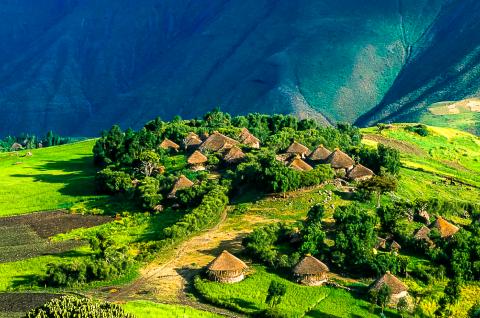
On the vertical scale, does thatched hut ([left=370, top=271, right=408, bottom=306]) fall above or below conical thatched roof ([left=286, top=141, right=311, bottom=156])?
below

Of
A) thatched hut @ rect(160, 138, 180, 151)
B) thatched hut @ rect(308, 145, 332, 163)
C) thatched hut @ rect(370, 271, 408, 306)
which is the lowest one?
thatched hut @ rect(370, 271, 408, 306)

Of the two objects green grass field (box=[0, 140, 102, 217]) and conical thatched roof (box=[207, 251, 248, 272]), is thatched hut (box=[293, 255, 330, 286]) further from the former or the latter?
green grass field (box=[0, 140, 102, 217])

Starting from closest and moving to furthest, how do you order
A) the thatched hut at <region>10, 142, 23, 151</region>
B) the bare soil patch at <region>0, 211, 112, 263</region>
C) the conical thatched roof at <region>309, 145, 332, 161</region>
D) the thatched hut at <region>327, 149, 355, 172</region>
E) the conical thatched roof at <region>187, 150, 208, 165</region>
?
the bare soil patch at <region>0, 211, 112, 263</region> < the thatched hut at <region>327, 149, 355, 172</region> < the conical thatched roof at <region>309, 145, 332, 161</region> < the conical thatched roof at <region>187, 150, 208, 165</region> < the thatched hut at <region>10, 142, 23, 151</region>

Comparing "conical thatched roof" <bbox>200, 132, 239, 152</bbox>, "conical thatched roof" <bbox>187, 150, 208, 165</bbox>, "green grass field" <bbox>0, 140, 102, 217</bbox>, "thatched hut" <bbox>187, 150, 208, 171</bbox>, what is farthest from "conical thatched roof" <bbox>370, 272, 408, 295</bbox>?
"conical thatched roof" <bbox>200, 132, 239, 152</bbox>

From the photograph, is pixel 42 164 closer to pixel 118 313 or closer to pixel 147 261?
pixel 147 261

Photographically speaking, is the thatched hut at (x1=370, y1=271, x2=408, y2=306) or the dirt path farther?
the dirt path

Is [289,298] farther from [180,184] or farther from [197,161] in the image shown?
[197,161]

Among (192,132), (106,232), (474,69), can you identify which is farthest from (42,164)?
(474,69)
